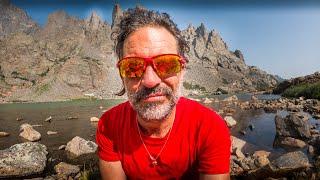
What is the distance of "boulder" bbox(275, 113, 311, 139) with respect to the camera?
1645 centimetres

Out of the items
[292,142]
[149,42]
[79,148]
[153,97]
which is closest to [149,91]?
[153,97]

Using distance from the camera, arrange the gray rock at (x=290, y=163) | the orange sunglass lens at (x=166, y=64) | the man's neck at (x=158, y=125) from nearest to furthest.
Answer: the orange sunglass lens at (x=166, y=64) → the man's neck at (x=158, y=125) → the gray rock at (x=290, y=163)

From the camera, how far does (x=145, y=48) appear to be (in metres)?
4.34

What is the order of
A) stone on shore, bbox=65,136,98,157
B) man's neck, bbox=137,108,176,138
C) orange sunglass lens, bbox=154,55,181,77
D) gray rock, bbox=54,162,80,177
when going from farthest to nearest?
stone on shore, bbox=65,136,98,157
gray rock, bbox=54,162,80,177
man's neck, bbox=137,108,176,138
orange sunglass lens, bbox=154,55,181,77

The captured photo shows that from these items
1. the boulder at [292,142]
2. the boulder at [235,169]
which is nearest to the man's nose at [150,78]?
the boulder at [235,169]

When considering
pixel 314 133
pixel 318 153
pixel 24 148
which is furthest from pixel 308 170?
pixel 24 148

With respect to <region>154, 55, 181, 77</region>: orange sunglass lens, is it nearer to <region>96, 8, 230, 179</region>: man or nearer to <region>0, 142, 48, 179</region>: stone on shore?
<region>96, 8, 230, 179</region>: man

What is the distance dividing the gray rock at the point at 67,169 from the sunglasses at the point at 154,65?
11.0 metres

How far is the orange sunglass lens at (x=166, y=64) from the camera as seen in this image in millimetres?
4258

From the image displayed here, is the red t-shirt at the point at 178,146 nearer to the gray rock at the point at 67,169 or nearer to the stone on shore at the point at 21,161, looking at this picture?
the gray rock at the point at 67,169

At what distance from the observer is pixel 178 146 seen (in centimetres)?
462

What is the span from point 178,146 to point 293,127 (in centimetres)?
1418

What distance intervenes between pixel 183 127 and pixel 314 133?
1514 cm

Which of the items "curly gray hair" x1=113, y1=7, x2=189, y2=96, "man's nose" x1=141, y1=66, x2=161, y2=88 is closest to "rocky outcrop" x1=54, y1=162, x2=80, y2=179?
"curly gray hair" x1=113, y1=7, x2=189, y2=96
